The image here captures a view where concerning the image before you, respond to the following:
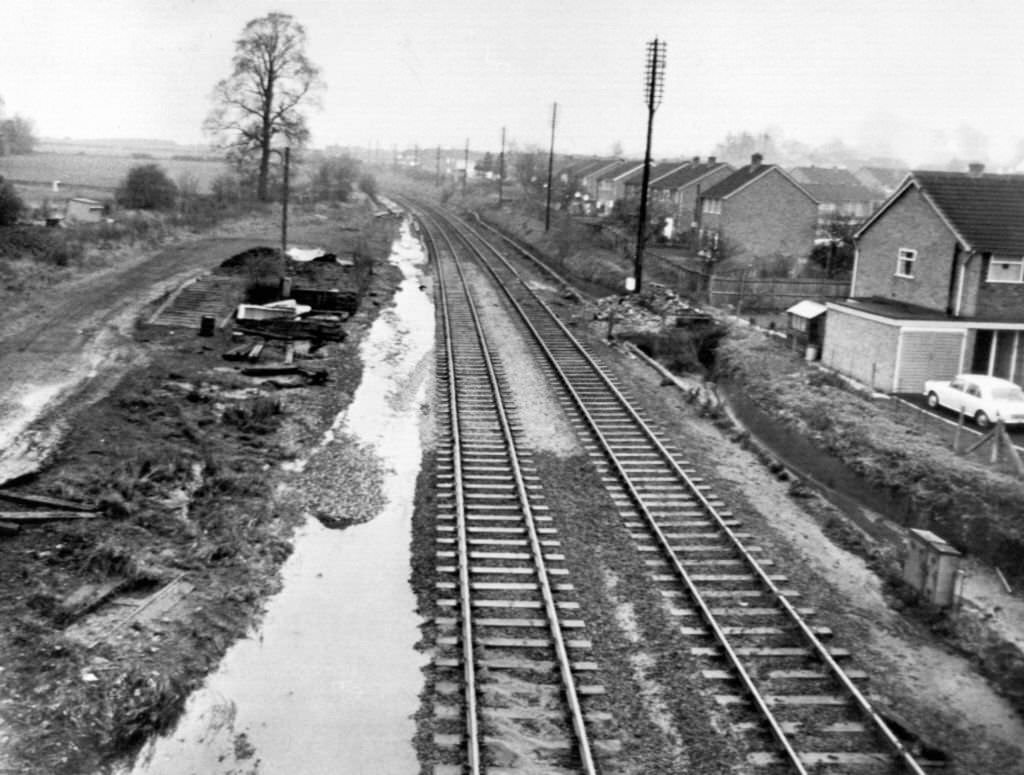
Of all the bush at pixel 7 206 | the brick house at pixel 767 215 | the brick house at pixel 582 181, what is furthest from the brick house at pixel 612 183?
the bush at pixel 7 206

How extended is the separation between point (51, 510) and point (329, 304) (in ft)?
61.5

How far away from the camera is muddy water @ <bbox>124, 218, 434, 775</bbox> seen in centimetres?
873

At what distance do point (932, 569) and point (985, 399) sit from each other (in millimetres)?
12451

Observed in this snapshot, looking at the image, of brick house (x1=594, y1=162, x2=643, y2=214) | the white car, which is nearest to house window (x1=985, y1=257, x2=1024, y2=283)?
the white car

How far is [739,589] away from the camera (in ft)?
40.8

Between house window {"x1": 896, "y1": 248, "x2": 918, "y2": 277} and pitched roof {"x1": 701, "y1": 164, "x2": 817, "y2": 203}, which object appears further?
pitched roof {"x1": 701, "y1": 164, "x2": 817, "y2": 203}

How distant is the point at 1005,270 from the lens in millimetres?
28078

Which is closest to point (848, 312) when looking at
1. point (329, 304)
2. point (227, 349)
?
point (329, 304)

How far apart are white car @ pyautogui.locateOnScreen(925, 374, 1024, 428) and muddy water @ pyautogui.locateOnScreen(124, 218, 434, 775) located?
14.5 m

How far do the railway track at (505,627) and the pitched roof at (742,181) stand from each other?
133ft

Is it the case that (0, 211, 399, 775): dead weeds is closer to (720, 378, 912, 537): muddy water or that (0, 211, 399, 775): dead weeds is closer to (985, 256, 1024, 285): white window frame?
(720, 378, 912, 537): muddy water

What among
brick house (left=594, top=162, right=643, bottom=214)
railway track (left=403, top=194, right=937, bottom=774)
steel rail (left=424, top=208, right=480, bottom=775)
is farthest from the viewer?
brick house (left=594, top=162, right=643, bottom=214)

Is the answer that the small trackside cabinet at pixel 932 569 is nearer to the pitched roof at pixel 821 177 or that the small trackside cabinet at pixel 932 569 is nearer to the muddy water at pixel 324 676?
the muddy water at pixel 324 676

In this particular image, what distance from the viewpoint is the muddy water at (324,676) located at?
344 inches
